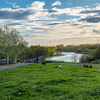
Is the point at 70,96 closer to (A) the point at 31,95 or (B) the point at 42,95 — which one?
(B) the point at 42,95

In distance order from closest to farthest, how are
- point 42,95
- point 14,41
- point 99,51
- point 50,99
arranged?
1. point 50,99
2. point 42,95
3. point 14,41
4. point 99,51

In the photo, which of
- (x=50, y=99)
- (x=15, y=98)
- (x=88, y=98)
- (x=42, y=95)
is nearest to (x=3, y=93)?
(x=15, y=98)

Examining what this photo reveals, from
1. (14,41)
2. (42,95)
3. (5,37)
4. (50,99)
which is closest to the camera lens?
(50,99)

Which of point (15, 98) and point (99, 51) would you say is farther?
point (99, 51)

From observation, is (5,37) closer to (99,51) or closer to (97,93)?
(97,93)

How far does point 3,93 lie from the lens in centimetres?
799

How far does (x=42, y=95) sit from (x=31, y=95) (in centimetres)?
69

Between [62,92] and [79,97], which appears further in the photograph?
[62,92]

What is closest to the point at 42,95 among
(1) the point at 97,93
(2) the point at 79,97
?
(2) the point at 79,97

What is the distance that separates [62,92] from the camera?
8031 millimetres

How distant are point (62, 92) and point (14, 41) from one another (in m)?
31.1

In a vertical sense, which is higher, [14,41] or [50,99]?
[14,41]

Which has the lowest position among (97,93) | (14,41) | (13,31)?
(97,93)

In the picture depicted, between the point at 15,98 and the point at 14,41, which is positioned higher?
the point at 14,41
